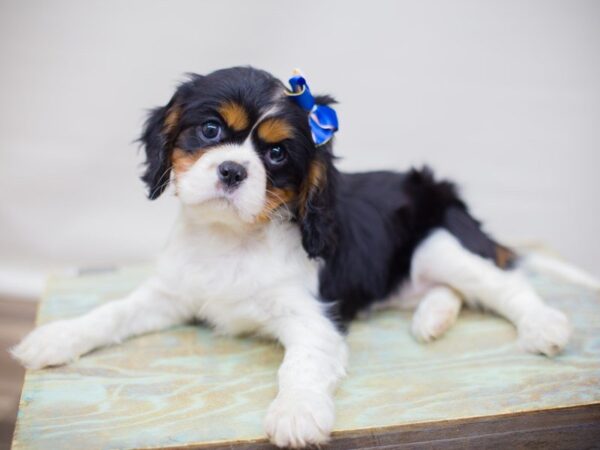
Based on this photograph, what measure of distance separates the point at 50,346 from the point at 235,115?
1.03 meters

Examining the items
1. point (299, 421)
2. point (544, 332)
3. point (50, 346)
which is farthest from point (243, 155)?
point (544, 332)

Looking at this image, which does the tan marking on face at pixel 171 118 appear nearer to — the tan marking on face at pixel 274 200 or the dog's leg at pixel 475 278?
the tan marking on face at pixel 274 200

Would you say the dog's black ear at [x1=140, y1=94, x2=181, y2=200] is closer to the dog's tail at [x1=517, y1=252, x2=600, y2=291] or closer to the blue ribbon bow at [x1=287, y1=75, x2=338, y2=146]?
the blue ribbon bow at [x1=287, y1=75, x2=338, y2=146]

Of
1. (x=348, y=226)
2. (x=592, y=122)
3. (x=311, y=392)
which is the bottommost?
(x=311, y=392)

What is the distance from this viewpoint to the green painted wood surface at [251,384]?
2113mm

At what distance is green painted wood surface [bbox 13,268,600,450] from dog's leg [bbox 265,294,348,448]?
0.08 meters

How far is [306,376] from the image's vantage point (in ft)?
7.31

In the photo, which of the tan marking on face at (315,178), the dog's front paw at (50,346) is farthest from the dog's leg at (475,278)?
the dog's front paw at (50,346)

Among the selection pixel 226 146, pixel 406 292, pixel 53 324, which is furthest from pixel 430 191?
pixel 53 324

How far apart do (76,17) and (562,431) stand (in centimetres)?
307

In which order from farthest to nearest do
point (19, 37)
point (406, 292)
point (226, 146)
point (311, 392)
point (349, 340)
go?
point (19, 37), point (406, 292), point (349, 340), point (226, 146), point (311, 392)

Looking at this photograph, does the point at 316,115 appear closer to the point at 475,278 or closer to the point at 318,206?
the point at 318,206

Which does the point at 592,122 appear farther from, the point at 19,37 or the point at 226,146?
the point at 19,37

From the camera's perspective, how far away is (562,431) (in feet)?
7.29
